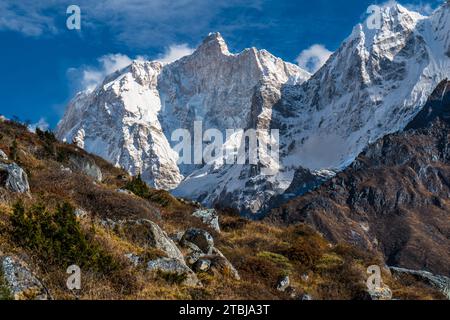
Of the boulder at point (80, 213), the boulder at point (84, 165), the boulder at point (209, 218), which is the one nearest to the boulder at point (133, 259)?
the boulder at point (80, 213)

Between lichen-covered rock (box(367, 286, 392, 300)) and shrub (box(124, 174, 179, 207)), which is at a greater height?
shrub (box(124, 174, 179, 207))

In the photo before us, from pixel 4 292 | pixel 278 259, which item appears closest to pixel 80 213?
pixel 278 259

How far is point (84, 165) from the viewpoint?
45.3 m

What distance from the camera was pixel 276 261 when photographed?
28.9 m

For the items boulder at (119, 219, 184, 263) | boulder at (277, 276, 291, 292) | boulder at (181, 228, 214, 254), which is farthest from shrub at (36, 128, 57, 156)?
boulder at (277, 276, 291, 292)

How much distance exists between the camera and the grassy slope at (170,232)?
70.6ft

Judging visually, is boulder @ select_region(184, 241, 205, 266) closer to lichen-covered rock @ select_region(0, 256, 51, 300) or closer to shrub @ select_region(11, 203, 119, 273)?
shrub @ select_region(11, 203, 119, 273)

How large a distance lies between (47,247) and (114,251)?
8.81ft

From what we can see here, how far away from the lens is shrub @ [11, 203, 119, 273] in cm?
2172

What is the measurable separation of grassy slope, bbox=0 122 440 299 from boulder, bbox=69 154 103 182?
4.72 metres

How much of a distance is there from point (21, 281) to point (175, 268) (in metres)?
5.82

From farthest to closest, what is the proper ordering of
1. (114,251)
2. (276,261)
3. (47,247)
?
(276,261) → (114,251) → (47,247)
